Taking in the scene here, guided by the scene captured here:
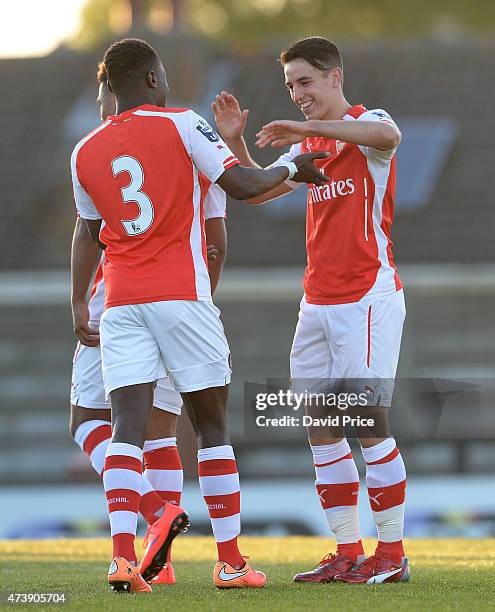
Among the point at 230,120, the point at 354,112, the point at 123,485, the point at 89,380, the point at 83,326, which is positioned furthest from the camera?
the point at 89,380

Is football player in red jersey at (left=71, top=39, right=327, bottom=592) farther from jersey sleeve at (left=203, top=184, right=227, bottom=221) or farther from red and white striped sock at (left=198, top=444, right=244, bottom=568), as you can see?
jersey sleeve at (left=203, top=184, right=227, bottom=221)

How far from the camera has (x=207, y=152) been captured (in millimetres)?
5953

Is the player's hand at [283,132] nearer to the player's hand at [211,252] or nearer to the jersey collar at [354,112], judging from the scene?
the jersey collar at [354,112]

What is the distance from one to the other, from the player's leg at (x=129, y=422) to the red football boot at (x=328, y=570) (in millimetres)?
639

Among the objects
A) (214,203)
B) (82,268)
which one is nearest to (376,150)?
(214,203)

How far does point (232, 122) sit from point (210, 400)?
4.46ft

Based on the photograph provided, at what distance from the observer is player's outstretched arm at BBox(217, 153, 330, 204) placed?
600cm

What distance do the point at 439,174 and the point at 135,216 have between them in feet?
47.4

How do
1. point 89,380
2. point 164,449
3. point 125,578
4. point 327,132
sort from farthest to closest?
point 89,380, point 164,449, point 327,132, point 125,578

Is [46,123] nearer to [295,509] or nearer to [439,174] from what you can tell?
[439,174]

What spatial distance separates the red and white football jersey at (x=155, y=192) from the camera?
598 centimetres

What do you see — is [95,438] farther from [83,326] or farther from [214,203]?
[214,203]

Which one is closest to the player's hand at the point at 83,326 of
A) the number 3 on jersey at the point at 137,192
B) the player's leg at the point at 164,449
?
the player's leg at the point at 164,449

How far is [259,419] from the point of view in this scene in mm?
7570
